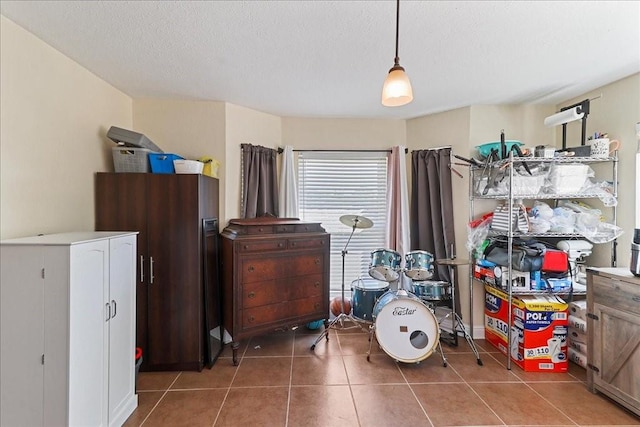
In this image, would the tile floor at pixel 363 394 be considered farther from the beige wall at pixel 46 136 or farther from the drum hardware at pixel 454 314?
the beige wall at pixel 46 136

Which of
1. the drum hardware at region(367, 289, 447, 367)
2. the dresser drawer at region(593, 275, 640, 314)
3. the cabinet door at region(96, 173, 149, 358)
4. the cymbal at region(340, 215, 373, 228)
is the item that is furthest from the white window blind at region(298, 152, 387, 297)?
the dresser drawer at region(593, 275, 640, 314)

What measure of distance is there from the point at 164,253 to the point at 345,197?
2063 millimetres

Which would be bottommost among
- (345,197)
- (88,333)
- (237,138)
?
(88,333)

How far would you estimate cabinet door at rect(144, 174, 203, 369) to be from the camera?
2.48 metres

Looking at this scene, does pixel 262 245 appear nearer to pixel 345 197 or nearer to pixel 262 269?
pixel 262 269

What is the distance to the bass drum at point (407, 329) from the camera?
254 cm

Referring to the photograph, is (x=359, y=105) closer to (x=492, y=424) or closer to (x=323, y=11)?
(x=323, y=11)

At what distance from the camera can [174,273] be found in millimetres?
2510

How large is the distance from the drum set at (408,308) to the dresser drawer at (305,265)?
0.49 m

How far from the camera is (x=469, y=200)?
3172 millimetres

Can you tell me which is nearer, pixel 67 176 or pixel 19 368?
pixel 19 368

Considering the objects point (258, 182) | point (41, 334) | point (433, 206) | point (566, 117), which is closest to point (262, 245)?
point (258, 182)

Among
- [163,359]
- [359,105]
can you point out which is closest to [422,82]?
[359,105]

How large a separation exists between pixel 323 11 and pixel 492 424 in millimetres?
2688
